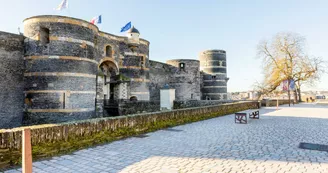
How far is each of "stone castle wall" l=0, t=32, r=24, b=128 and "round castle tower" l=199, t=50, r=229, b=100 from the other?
27.1 metres

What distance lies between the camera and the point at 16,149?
18.6ft

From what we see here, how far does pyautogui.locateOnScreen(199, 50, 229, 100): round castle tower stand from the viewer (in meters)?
35.8

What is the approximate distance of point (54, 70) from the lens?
46.3 ft

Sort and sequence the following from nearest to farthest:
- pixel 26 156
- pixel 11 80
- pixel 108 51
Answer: pixel 26 156, pixel 11 80, pixel 108 51

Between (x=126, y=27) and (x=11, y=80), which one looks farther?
(x=126, y=27)

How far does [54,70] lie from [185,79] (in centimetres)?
2066

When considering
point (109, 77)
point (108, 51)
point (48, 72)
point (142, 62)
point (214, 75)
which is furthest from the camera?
point (214, 75)

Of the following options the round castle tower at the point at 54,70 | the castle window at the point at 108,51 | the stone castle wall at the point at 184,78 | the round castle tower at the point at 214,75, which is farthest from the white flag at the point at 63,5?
the round castle tower at the point at 214,75

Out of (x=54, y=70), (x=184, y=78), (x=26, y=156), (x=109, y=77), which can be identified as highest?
(x=184, y=78)

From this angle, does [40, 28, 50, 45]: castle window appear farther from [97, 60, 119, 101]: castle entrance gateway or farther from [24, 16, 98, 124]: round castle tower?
[97, 60, 119, 101]: castle entrance gateway

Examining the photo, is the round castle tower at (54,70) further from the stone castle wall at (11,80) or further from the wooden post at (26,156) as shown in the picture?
the wooden post at (26,156)

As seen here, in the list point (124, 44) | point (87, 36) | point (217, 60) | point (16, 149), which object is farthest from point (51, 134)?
point (217, 60)

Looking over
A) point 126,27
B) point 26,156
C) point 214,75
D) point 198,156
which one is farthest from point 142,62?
point 26,156

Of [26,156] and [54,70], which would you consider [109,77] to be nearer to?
[54,70]
